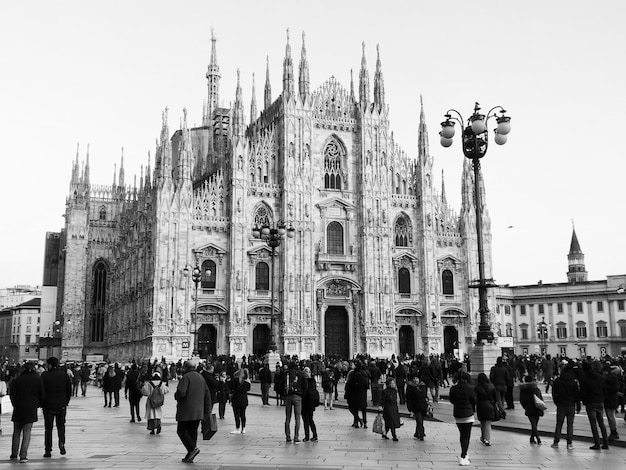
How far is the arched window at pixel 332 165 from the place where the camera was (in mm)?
56594

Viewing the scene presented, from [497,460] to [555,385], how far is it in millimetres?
2403

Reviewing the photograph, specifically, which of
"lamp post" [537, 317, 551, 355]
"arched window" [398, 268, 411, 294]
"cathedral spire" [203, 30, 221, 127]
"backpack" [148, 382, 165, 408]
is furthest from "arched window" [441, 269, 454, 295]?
"cathedral spire" [203, 30, 221, 127]

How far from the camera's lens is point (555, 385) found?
1438 centimetres

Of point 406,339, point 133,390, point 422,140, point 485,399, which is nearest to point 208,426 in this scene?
point 485,399

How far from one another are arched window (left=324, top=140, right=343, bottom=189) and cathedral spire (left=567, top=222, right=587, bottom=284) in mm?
65257

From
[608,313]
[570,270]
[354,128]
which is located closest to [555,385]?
[354,128]

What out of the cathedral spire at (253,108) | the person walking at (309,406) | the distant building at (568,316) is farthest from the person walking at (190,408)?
the distant building at (568,316)

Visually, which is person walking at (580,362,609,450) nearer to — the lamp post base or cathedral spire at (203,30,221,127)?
the lamp post base

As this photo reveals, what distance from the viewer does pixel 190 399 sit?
1198 centimetres

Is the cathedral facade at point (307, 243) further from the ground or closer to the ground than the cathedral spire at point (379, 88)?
closer to the ground

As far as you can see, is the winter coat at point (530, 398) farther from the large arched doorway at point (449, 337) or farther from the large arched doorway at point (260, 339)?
the large arched doorway at point (449, 337)

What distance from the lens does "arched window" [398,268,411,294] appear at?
5691 centimetres

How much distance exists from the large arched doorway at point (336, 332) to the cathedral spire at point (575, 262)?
65.1 metres

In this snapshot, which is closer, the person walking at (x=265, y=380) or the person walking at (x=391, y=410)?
the person walking at (x=391, y=410)
